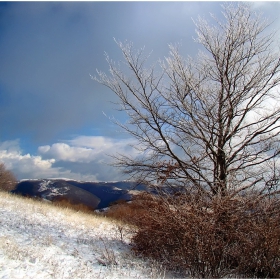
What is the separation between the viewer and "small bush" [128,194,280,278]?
5316 millimetres

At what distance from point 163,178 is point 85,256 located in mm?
2932

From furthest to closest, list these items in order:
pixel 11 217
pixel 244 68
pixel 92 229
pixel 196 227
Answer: pixel 92 229 < pixel 11 217 < pixel 244 68 < pixel 196 227

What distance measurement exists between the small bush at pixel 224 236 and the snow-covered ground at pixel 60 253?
790 mm

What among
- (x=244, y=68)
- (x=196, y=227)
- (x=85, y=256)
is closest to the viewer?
(x=196, y=227)

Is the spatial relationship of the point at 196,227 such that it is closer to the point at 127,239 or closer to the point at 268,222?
the point at 268,222

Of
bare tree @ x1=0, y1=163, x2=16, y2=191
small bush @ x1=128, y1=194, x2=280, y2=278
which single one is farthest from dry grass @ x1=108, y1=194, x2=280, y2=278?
bare tree @ x1=0, y1=163, x2=16, y2=191

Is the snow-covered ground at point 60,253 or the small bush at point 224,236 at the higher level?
the small bush at point 224,236

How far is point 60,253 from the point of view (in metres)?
6.12

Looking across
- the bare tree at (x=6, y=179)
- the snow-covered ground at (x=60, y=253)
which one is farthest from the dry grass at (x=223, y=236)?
the bare tree at (x=6, y=179)

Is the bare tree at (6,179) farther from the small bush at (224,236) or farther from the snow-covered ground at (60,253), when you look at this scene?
the small bush at (224,236)

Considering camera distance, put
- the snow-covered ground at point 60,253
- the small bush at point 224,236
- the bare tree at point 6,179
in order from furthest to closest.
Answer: the bare tree at point 6,179 < the small bush at point 224,236 < the snow-covered ground at point 60,253

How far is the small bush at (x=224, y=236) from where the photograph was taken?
5316 millimetres

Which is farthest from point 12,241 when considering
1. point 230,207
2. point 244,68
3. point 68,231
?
point 244,68

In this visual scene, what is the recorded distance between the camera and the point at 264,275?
5.54 meters
